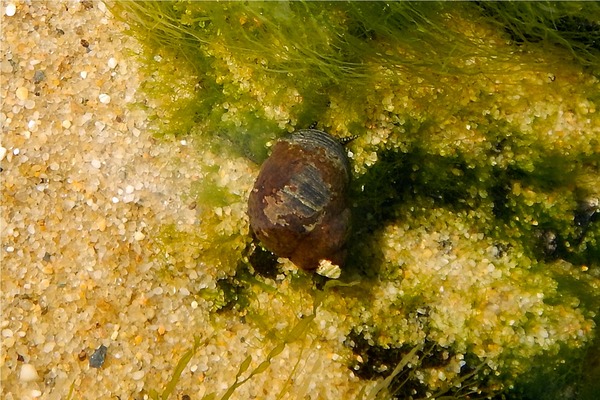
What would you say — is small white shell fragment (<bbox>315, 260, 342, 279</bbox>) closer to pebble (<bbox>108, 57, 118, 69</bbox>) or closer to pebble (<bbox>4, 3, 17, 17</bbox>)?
pebble (<bbox>108, 57, 118, 69</bbox>)

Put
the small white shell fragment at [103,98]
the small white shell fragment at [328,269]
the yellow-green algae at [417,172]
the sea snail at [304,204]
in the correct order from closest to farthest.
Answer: the sea snail at [304,204], the small white shell fragment at [328,269], the yellow-green algae at [417,172], the small white shell fragment at [103,98]

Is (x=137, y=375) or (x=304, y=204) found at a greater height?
(x=304, y=204)

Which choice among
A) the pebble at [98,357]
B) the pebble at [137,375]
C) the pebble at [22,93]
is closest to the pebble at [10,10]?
the pebble at [22,93]

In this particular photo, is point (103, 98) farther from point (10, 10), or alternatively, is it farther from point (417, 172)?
point (417, 172)

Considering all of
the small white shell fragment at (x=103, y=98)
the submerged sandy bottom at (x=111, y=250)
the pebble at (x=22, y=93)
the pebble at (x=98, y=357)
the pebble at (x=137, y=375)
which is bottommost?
the pebble at (x=137, y=375)

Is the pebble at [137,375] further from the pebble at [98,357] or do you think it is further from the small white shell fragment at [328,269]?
the small white shell fragment at [328,269]

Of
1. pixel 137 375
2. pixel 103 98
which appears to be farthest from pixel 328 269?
pixel 103 98
